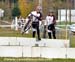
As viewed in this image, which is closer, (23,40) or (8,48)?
(8,48)

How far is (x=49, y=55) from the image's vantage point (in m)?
15.0

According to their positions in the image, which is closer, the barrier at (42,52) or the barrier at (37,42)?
the barrier at (42,52)

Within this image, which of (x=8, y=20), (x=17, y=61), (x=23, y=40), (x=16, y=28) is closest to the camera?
(x=17, y=61)

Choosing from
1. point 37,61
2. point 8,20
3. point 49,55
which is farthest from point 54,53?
point 8,20

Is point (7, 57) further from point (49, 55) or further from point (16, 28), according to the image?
point (16, 28)

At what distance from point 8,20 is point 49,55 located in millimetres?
22953

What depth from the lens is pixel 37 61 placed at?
13961 millimetres

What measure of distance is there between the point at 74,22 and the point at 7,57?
95.4ft

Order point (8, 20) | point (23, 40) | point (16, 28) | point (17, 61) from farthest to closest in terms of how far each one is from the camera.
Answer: point (8, 20) → point (16, 28) → point (23, 40) → point (17, 61)

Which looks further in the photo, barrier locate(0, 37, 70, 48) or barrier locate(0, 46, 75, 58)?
barrier locate(0, 37, 70, 48)

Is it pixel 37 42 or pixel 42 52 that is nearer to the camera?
pixel 42 52

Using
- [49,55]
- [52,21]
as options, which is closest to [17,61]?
[49,55]

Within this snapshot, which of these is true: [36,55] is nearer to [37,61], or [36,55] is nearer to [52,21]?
[37,61]

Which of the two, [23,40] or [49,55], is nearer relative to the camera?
[49,55]
